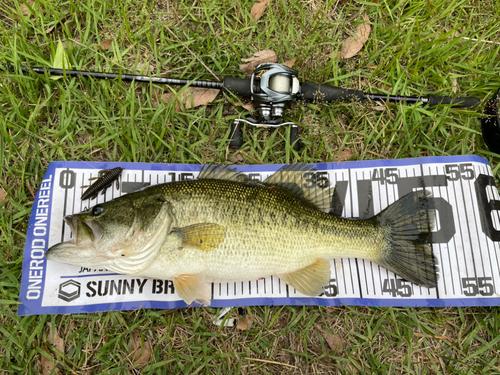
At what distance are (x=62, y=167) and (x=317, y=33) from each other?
9.33 feet

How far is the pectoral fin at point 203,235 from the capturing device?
7.44 feet

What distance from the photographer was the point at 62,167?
2877 mm

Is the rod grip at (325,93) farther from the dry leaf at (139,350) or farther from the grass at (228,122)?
the dry leaf at (139,350)

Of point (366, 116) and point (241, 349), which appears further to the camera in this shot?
point (366, 116)

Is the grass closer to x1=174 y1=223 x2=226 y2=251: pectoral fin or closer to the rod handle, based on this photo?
the rod handle

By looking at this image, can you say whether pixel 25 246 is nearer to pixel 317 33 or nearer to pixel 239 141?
pixel 239 141

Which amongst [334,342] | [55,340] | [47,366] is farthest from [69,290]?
[334,342]

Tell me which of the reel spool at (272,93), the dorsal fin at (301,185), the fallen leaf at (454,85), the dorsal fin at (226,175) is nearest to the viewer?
the dorsal fin at (226,175)

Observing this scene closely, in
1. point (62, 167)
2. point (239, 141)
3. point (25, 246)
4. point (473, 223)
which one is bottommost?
point (25, 246)

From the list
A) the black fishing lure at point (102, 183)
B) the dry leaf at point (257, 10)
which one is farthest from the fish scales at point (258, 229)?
the dry leaf at point (257, 10)

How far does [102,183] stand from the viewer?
2.80 meters

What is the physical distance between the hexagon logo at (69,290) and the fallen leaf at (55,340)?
0.27 m

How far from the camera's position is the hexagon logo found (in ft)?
8.78

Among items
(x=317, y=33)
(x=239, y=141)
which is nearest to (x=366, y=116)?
(x=317, y=33)
